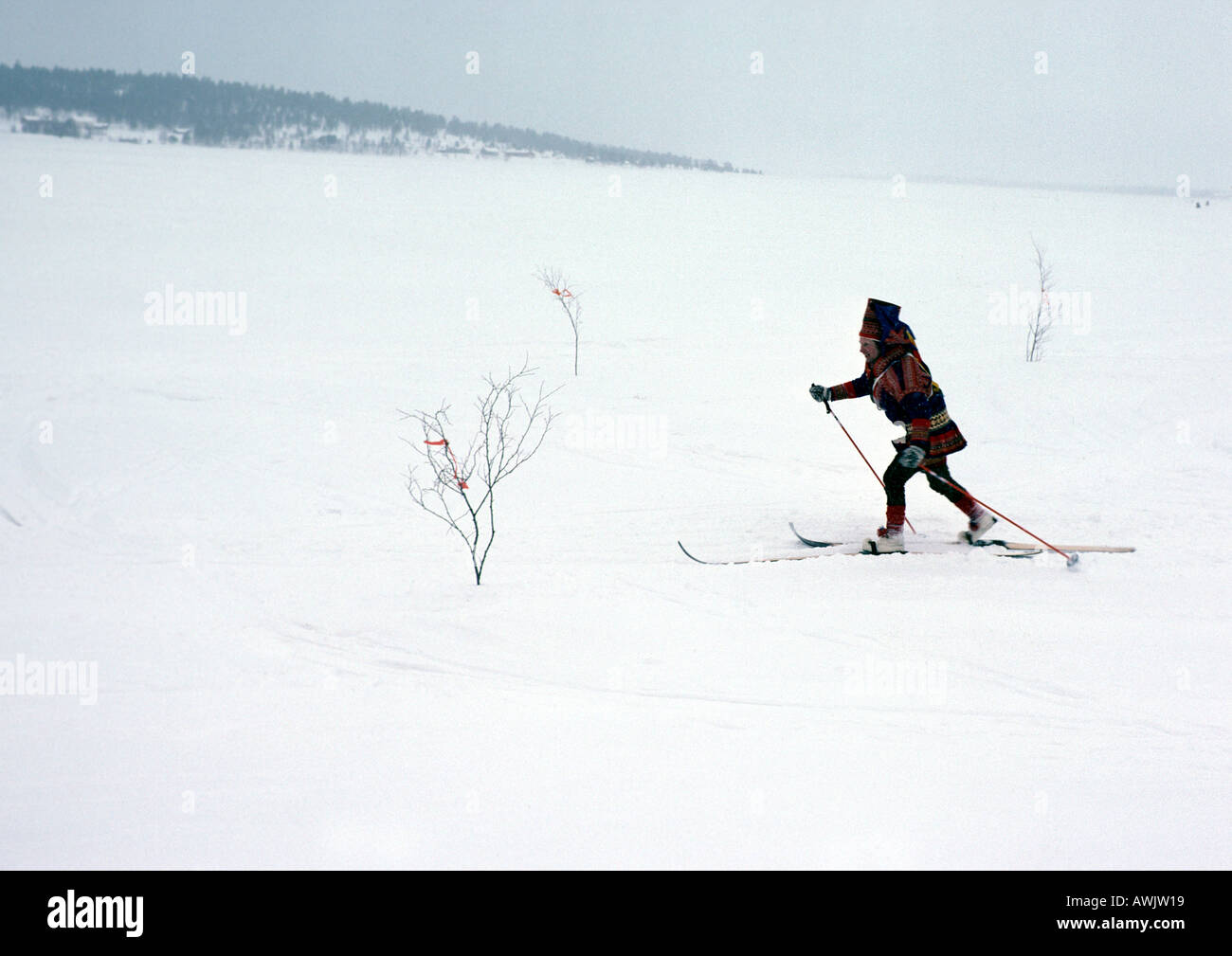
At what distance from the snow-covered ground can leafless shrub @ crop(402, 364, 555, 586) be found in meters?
0.21

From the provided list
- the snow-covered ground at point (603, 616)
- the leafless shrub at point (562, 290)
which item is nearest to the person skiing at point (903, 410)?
the snow-covered ground at point (603, 616)

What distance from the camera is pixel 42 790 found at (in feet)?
10.8

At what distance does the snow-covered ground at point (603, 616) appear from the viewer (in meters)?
3.11

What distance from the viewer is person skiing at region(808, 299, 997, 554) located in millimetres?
5531

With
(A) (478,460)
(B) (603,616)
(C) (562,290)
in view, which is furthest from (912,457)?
(C) (562,290)

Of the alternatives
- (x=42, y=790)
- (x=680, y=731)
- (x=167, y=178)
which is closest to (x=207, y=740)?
(x=42, y=790)

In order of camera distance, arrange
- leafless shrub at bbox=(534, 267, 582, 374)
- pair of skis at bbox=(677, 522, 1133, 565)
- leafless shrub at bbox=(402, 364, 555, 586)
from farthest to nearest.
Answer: leafless shrub at bbox=(534, 267, 582, 374) < leafless shrub at bbox=(402, 364, 555, 586) < pair of skis at bbox=(677, 522, 1133, 565)

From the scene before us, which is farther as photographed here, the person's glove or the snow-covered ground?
the person's glove

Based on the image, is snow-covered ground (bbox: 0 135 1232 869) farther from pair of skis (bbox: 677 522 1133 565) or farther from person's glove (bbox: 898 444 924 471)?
person's glove (bbox: 898 444 924 471)

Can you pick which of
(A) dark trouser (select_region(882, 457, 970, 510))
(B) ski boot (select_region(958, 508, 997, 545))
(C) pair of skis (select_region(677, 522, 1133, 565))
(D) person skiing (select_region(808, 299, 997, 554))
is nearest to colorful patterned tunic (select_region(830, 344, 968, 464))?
(D) person skiing (select_region(808, 299, 997, 554))

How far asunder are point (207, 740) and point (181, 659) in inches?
37.6

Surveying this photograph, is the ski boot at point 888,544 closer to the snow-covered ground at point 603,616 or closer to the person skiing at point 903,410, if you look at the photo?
the person skiing at point 903,410

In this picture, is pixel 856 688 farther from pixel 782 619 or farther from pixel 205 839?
pixel 205 839

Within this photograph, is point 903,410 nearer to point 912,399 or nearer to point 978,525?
point 912,399
